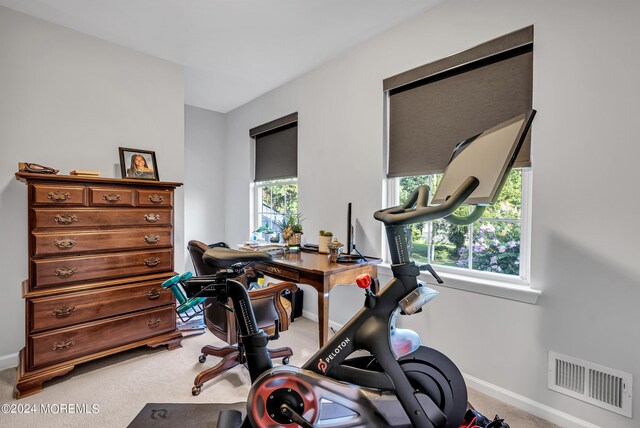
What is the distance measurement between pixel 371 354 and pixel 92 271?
6.90 ft

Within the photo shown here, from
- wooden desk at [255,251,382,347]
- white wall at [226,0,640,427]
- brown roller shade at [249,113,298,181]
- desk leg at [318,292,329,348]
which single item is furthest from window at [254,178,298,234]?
white wall at [226,0,640,427]

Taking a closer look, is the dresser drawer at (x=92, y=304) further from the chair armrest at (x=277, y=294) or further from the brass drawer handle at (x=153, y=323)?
the chair armrest at (x=277, y=294)

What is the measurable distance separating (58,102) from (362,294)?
3.08 meters

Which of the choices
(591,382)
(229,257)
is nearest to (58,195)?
(229,257)

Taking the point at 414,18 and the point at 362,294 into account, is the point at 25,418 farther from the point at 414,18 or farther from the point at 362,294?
the point at 414,18

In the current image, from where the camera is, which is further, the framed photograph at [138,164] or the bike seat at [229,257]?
the framed photograph at [138,164]

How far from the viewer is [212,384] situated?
2025 mm

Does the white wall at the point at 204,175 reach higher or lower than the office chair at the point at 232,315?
higher

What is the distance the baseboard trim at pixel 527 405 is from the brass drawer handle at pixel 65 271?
284cm

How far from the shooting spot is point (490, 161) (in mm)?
1074

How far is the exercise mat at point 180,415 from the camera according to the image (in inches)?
64.2

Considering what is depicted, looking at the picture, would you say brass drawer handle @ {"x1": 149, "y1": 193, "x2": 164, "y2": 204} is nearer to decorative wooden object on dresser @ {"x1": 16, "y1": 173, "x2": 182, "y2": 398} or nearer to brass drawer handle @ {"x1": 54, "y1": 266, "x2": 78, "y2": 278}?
decorative wooden object on dresser @ {"x1": 16, "y1": 173, "x2": 182, "y2": 398}

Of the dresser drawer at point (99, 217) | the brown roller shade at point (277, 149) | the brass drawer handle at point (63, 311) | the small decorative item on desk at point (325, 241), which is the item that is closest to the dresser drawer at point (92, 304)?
the brass drawer handle at point (63, 311)

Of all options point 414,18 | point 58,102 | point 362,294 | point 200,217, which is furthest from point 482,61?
point 200,217
